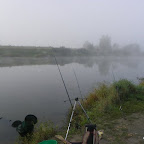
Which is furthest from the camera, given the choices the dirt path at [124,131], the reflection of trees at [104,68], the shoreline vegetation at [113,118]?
the reflection of trees at [104,68]

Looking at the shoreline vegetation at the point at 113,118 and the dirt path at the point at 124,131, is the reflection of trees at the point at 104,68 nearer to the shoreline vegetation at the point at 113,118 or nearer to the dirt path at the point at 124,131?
the shoreline vegetation at the point at 113,118

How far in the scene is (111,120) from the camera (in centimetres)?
597

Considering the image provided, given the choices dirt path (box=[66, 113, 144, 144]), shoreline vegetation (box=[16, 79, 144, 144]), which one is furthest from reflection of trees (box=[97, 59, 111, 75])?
dirt path (box=[66, 113, 144, 144])

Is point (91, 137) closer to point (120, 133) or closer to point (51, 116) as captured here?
point (120, 133)

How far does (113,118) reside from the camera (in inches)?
242

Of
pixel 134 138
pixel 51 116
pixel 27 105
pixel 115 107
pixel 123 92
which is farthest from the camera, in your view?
pixel 27 105

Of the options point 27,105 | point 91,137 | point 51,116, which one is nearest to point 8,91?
point 27,105

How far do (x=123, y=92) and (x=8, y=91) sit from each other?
8759mm

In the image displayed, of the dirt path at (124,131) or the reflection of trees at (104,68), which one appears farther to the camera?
the reflection of trees at (104,68)

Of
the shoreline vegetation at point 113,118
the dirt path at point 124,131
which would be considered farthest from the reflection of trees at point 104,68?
the dirt path at point 124,131

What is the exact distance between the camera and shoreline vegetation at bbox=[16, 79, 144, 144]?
15.9 feet

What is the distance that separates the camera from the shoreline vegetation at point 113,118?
15.9 ft

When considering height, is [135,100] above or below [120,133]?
below

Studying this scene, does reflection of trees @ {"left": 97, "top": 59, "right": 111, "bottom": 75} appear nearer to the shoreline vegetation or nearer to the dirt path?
the shoreline vegetation
